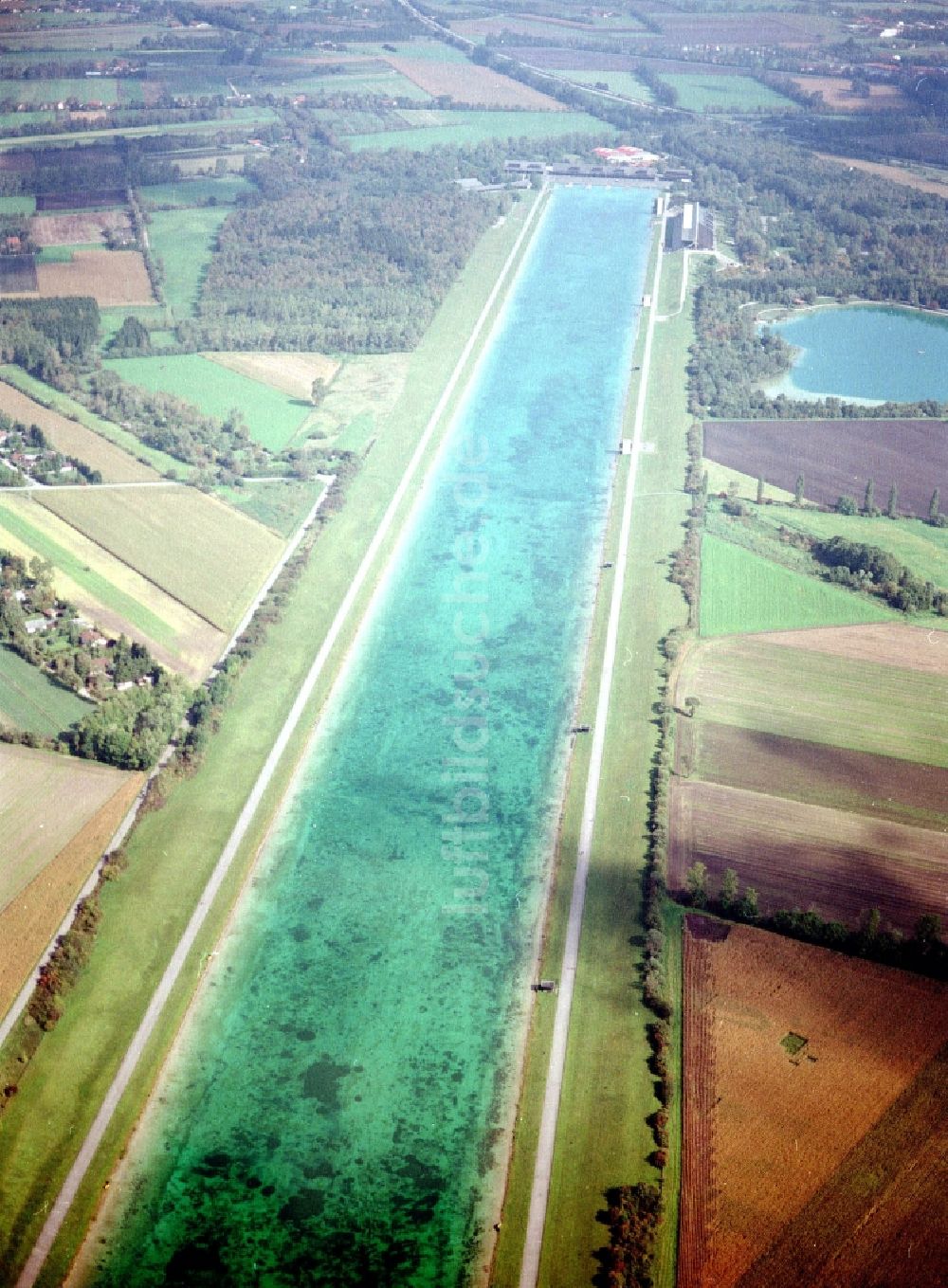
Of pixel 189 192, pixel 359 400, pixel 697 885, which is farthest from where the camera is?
pixel 189 192

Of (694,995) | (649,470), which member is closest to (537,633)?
(649,470)

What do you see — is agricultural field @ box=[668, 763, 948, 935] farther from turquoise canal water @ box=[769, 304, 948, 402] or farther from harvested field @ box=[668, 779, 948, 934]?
turquoise canal water @ box=[769, 304, 948, 402]

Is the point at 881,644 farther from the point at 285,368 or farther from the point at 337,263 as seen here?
the point at 337,263

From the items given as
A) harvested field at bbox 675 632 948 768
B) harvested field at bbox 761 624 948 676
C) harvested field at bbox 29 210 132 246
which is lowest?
harvested field at bbox 675 632 948 768

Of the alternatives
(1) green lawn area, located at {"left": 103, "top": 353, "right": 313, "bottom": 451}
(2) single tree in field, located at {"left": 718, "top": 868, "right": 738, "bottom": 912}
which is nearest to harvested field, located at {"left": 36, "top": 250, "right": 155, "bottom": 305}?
(1) green lawn area, located at {"left": 103, "top": 353, "right": 313, "bottom": 451}

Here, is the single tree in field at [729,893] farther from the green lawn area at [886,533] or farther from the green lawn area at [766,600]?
the green lawn area at [886,533]

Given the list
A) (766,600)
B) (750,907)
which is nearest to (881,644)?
(766,600)

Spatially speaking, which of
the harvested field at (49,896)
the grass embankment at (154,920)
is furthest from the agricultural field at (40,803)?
the grass embankment at (154,920)
